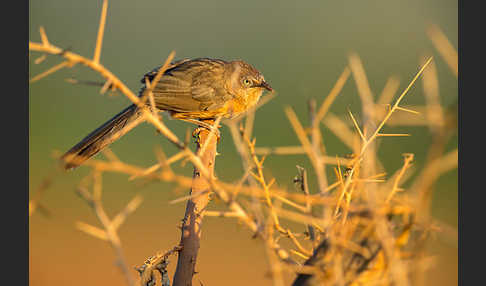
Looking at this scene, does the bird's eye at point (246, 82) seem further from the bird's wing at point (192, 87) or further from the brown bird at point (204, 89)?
the bird's wing at point (192, 87)

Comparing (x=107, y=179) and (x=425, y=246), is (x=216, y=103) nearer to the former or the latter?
(x=425, y=246)

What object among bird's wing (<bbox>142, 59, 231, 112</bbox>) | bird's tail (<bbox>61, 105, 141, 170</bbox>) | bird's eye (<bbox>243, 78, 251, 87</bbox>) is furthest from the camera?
bird's eye (<bbox>243, 78, 251, 87</bbox>)

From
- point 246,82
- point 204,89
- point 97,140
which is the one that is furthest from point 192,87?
point 97,140

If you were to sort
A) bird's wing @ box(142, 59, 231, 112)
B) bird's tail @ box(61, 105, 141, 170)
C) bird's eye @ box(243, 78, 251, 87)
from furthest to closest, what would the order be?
bird's eye @ box(243, 78, 251, 87)
bird's wing @ box(142, 59, 231, 112)
bird's tail @ box(61, 105, 141, 170)

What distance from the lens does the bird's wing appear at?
448 cm

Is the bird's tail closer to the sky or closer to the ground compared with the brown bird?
closer to the ground

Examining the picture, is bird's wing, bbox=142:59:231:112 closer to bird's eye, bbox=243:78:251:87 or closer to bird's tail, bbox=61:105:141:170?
bird's eye, bbox=243:78:251:87

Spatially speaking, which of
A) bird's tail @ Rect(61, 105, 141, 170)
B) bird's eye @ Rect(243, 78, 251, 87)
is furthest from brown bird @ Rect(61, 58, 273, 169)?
bird's tail @ Rect(61, 105, 141, 170)

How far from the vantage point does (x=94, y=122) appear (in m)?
13.8

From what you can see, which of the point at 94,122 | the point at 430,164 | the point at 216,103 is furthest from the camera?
the point at 94,122

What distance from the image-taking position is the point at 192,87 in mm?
4730

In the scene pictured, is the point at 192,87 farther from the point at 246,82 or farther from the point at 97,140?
the point at 97,140

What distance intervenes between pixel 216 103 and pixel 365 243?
3478mm

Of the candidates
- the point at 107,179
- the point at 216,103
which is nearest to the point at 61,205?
the point at 107,179
